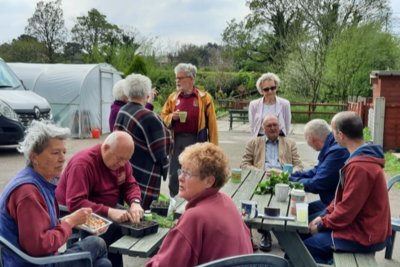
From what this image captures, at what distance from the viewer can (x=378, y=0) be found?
28.3 m

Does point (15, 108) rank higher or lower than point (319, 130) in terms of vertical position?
lower

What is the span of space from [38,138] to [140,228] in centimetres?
85

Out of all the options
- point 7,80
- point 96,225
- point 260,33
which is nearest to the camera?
point 96,225

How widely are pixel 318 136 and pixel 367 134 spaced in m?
9.87

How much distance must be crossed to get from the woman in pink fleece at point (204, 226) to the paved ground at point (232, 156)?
2.35m

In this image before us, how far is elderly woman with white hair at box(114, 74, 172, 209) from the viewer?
161 inches

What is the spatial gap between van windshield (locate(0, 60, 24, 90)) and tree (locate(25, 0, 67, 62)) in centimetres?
3021

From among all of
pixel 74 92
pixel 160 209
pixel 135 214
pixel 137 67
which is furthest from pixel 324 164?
pixel 137 67

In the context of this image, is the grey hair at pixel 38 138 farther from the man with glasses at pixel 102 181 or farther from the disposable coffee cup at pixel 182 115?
the disposable coffee cup at pixel 182 115

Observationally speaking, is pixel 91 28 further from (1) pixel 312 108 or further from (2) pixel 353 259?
(2) pixel 353 259

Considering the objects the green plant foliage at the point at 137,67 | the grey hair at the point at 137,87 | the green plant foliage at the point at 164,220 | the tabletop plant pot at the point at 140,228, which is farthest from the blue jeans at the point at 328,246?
the green plant foliage at the point at 137,67

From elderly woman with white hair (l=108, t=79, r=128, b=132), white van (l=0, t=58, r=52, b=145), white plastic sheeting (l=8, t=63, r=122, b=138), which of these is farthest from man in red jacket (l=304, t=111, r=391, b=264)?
white plastic sheeting (l=8, t=63, r=122, b=138)

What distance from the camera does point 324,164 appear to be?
3.91 metres

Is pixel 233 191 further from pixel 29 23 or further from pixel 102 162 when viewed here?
pixel 29 23
